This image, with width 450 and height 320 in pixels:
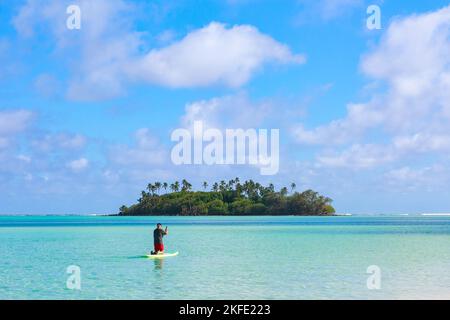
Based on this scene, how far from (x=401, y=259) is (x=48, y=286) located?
2275 cm

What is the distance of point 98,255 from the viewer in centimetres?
4138

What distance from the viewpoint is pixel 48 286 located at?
26141mm

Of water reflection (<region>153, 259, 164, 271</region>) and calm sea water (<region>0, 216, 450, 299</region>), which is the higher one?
water reflection (<region>153, 259, 164, 271</region>)

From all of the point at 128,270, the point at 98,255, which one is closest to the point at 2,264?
the point at 98,255

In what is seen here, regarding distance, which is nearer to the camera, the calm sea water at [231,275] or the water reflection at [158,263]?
the calm sea water at [231,275]

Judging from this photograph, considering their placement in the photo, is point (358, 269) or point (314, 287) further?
point (358, 269)

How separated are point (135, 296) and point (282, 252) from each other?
2169cm

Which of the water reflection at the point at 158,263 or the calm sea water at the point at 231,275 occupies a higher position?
the water reflection at the point at 158,263

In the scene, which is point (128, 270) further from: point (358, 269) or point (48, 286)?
point (358, 269)

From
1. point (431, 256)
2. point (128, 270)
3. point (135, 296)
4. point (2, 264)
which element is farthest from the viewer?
point (431, 256)

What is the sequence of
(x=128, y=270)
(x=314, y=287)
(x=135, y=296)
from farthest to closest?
(x=128, y=270) < (x=314, y=287) < (x=135, y=296)

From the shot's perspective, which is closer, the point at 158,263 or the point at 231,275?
the point at 231,275

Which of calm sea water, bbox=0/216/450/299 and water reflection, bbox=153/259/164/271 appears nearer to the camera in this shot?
calm sea water, bbox=0/216/450/299
